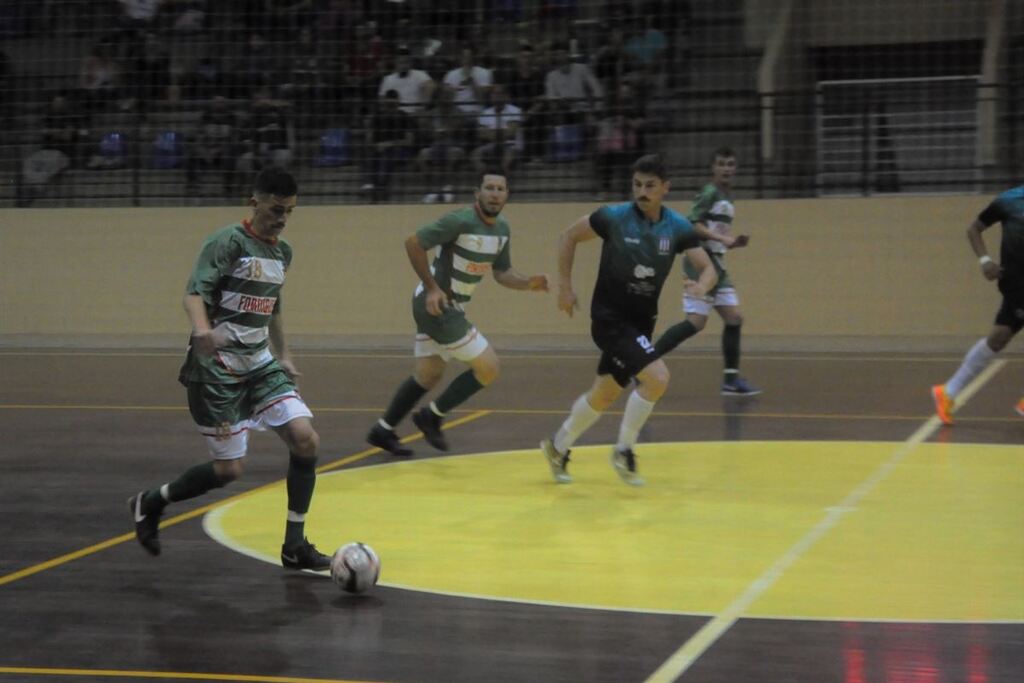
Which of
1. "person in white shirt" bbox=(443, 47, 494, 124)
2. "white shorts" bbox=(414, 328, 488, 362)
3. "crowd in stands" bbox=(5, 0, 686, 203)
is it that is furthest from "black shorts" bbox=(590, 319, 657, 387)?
"person in white shirt" bbox=(443, 47, 494, 124)

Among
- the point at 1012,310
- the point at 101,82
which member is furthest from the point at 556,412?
the point at 101,82

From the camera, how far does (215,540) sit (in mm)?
7797

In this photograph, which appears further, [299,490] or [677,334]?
[677,334]

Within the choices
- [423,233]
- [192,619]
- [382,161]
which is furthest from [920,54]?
[192,619]

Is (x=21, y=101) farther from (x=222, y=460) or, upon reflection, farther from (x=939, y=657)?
(x=939, y=657)

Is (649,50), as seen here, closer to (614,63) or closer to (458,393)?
(614,63)

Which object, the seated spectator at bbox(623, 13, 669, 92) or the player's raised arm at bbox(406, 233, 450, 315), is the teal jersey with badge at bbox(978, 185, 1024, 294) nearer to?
the player's raised arm at bbox(406, 233, 450, 315)

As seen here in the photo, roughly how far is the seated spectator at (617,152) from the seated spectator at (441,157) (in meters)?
1.95

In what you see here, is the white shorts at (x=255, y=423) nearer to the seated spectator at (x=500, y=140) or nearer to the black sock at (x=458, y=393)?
the black sock at (x=458, y=393)

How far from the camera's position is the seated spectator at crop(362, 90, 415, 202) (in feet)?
66.4

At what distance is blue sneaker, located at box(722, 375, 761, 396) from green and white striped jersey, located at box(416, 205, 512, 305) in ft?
13.0

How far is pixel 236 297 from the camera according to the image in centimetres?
704

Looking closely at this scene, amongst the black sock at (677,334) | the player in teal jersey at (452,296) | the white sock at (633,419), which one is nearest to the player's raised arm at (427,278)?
the player in teal jersey at (452,296)

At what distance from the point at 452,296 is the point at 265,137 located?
10.7m
